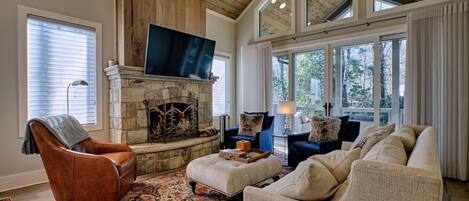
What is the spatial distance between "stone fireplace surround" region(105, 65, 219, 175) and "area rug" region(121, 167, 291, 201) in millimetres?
404

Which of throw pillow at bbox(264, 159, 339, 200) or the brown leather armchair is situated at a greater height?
throw pillow at bbox(264, 159, 339, 200)

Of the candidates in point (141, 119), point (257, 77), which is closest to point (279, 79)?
point (257, 77)

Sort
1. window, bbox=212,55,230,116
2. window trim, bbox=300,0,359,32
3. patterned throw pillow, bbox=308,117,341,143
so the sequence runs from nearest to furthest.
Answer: patterned throw pillow, bbox=308,117,341,143 < window trim, bbox=300,0,359,32 < window, bbox=212,55,230,116

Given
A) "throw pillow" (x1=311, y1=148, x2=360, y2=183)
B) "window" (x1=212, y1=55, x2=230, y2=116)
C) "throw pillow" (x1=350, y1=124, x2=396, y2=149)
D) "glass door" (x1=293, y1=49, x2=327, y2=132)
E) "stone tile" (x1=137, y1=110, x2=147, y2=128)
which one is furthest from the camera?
"window" (x1=212, y1=55, x2=230, y2=116)

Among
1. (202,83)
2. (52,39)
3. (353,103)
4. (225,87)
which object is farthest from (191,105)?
(353,103)

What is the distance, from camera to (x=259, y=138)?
15.4ft

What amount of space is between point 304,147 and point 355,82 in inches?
74.2

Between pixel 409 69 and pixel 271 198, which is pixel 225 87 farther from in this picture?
pixel 271 198

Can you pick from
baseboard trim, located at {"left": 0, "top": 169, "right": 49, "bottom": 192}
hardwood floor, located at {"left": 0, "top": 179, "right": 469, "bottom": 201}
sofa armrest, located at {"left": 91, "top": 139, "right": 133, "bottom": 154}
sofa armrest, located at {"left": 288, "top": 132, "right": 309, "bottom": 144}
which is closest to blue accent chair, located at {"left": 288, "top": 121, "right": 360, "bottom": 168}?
sofa armrest, located at {"left": 288, "top": 132, "right": 309, "bottom": 144}

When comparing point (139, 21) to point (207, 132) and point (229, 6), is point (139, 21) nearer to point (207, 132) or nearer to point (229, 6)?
point (207, 132)

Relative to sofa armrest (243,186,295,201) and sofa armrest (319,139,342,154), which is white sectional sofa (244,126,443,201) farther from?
sofa armrest (319,139,342,154)

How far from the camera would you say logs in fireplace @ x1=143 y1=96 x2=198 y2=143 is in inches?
168

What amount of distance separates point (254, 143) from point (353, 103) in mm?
2035

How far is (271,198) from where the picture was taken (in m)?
1.43
